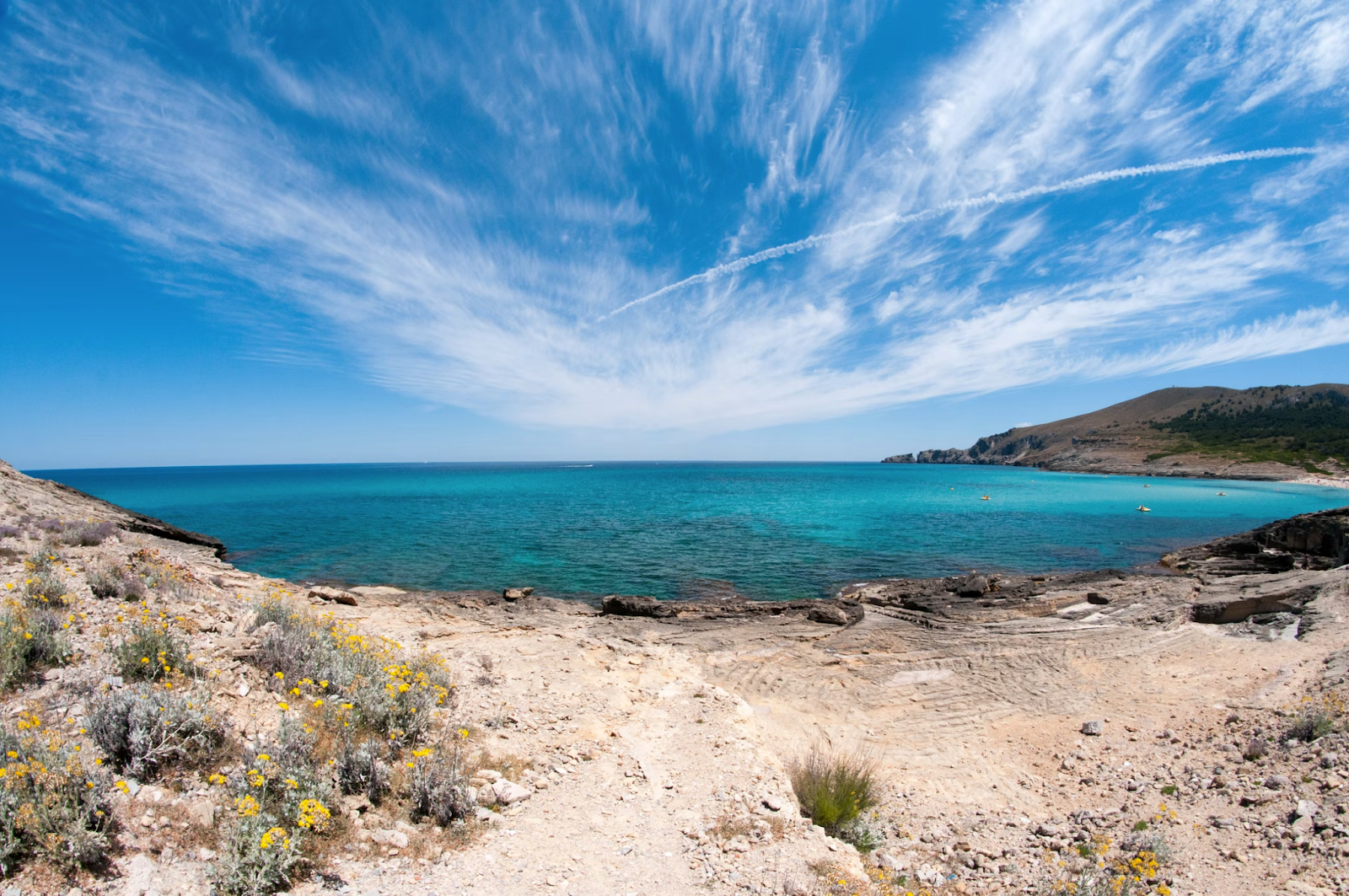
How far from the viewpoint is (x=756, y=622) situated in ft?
61.9

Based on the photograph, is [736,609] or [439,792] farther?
[736,609]

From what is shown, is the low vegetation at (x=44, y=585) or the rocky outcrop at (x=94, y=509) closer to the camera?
the low vegetation at (x=44, y=585)

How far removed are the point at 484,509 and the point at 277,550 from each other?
25044 millimetres

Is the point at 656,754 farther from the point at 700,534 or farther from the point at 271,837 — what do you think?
the point at 700,534

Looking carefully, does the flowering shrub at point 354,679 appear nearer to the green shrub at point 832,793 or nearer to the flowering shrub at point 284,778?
the flowering shrub at point 284,778

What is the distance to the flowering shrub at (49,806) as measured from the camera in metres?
4.11

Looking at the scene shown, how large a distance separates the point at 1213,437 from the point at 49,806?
191 m

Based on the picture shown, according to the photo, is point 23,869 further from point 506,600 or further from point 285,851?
point 506,600

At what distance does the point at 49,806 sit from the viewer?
4.40 meters

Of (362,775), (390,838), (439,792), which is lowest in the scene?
(390,838)

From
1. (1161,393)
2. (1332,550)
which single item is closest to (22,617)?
(1332,550)

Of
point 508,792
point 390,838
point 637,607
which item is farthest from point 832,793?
point 637,607

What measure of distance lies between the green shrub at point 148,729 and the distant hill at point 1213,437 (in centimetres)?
14988

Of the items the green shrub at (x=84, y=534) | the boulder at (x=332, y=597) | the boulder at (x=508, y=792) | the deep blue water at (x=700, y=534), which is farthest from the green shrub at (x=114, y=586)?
the deep blue water at (x=700, y=534)
